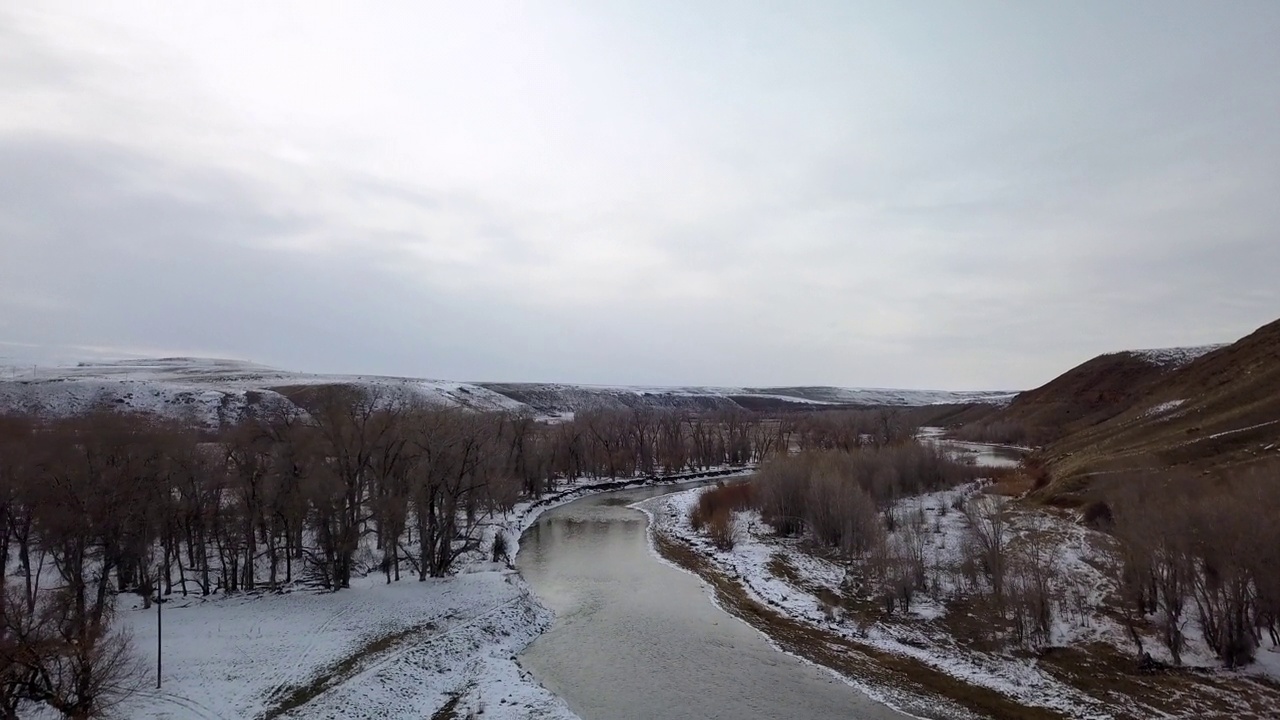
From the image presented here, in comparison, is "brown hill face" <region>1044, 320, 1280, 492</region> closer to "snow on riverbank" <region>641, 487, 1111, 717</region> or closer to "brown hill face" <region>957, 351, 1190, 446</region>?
"snow on riverbank" <region>641, 487, 1111, 717</region>

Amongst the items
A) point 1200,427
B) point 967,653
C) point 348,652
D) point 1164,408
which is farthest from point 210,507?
point 1164,408

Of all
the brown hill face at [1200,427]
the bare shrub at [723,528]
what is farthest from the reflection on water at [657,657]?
the brown hill face at [1200,427]

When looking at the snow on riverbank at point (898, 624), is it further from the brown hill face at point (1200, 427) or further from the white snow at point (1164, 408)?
the white snow at point (1164, 408)

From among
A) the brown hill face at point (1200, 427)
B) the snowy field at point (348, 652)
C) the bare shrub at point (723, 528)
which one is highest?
the brown hill face at point (1200, 427)

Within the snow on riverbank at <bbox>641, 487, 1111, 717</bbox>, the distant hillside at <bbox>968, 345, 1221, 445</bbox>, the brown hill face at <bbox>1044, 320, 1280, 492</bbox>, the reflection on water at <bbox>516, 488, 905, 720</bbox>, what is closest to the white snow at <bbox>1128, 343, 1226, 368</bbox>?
the distant hillside at <bbox>968, 345, 1221, 445</bbox>

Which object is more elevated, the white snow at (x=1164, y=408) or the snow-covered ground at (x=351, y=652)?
the white snow at (x=1164, y=408)

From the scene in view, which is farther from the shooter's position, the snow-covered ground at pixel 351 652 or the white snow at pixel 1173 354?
the white snow at pixel 1173 354

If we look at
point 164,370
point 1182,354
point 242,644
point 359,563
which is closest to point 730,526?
point 359,563
